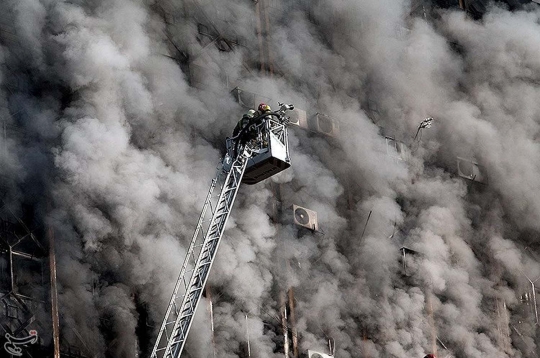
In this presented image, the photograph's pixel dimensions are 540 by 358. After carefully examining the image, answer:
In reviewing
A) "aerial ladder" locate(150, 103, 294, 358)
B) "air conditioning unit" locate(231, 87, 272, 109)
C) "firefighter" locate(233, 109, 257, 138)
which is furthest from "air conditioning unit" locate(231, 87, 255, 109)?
"firefighter" locate(233, 109, 257, 138)

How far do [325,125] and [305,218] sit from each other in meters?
2.82

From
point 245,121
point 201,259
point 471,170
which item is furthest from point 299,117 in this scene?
point 201,259

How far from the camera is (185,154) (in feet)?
84.0

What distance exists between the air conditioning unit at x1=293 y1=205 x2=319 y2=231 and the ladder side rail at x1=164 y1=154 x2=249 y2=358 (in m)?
4.20

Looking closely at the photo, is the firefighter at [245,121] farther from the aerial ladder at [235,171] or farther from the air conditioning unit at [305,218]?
the air conditioning unit at [305,218]

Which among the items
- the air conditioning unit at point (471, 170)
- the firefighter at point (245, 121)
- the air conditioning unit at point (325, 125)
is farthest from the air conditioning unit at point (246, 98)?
the air conditioning unit at point (471, 170)

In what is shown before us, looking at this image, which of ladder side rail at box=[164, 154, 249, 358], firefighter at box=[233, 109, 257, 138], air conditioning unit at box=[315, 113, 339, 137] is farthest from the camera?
air conditioning unit at box=[315, 113, 339, 137]

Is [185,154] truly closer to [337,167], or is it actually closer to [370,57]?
[337,167]

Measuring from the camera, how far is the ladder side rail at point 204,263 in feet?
70.1

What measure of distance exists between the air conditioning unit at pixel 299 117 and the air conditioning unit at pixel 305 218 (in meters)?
2.15

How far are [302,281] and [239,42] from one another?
5.68 meters

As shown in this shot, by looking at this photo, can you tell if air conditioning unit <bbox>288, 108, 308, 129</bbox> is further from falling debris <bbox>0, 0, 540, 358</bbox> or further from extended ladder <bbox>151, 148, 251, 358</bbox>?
extended ladder <bbox>151, 148, 251, 358</bbox>

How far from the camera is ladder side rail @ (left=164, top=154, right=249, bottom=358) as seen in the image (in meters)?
21.4

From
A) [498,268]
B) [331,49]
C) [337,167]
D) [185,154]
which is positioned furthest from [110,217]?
[498,268]
